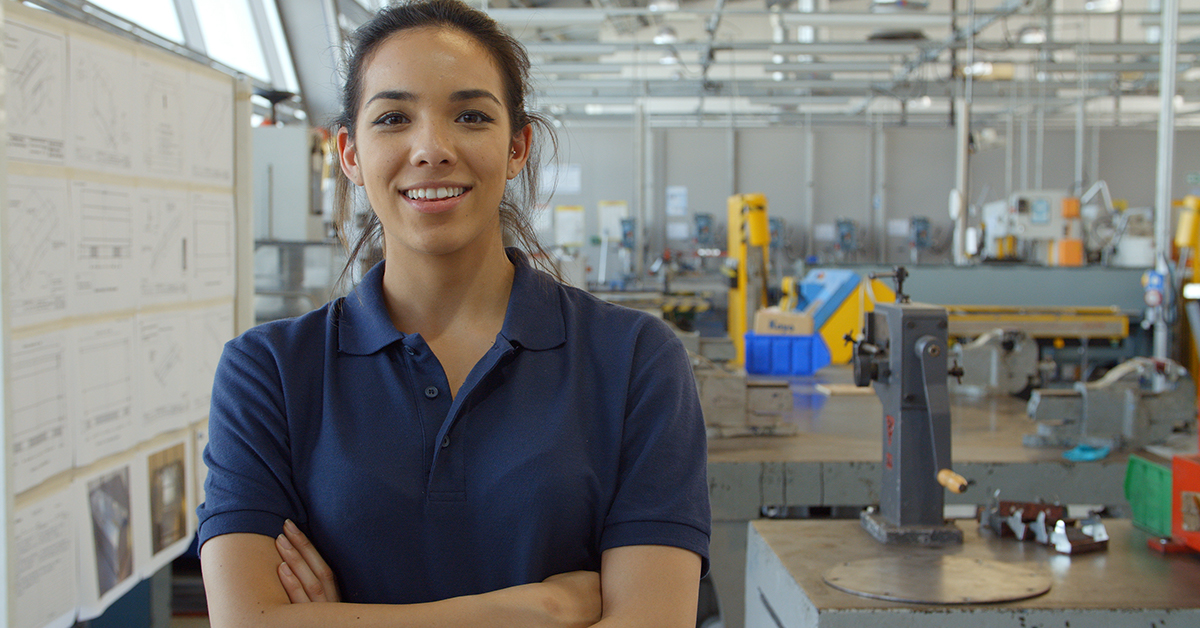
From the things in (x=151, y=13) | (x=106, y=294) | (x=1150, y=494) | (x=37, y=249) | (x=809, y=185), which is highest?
(x=151, y=13)

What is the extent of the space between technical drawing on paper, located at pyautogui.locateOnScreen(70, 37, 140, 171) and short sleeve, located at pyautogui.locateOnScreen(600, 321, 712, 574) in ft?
5.01

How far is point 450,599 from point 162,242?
1.66 metres

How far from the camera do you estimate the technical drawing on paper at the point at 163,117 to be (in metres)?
2.16

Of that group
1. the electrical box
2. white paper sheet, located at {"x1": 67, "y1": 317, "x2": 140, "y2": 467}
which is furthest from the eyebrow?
the electrical box

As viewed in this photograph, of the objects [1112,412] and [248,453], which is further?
[1112,412]

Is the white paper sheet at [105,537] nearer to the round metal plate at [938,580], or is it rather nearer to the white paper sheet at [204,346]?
the white paper sheet at [204,346]

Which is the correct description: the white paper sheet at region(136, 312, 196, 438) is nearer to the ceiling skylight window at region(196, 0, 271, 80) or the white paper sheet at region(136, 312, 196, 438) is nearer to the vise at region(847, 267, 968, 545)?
the vise at region(847, 267, 968, 545)

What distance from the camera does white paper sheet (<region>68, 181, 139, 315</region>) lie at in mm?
1909

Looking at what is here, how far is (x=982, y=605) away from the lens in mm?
1574

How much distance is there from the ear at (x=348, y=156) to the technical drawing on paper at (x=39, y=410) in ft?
3.06

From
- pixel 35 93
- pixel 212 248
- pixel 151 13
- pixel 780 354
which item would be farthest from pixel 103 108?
pixel 780 354

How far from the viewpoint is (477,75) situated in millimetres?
1054

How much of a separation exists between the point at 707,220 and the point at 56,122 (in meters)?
8.53

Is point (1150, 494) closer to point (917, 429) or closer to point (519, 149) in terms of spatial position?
point (917, 429)
